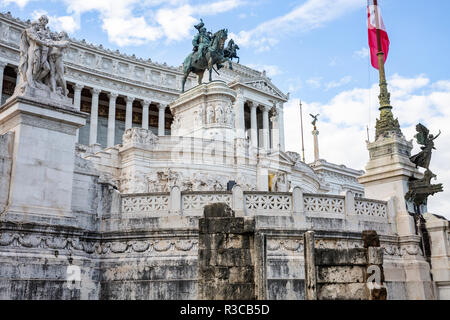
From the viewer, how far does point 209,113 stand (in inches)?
1500

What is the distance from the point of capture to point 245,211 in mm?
15086

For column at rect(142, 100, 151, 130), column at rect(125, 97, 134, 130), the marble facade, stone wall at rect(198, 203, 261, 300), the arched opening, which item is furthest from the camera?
the arched opening

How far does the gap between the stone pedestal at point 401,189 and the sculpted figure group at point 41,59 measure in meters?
11.8

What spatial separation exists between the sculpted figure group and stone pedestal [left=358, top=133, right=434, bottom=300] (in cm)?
1184

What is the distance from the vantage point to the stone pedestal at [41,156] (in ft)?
45.8

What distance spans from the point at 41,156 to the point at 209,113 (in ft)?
79.2

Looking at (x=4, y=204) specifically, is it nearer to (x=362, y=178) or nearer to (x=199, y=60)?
(x=362, y=178)

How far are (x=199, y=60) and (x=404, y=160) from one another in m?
26.0

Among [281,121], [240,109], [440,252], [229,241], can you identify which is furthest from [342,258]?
[281,121]

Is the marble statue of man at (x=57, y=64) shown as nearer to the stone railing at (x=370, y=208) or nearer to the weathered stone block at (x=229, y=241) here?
the weathered stone block at (x=229, y=241)

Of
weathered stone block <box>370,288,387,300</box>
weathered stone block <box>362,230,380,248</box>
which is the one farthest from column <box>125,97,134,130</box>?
weathered stone block <box>370,288,387,300</box>

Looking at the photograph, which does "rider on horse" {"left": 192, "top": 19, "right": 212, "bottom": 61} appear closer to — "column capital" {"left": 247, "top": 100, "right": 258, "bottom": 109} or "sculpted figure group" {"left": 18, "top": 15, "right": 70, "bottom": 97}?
"sculpted figure group" {"left": 18, "top": 15, "right": 70, "bottom": 97}

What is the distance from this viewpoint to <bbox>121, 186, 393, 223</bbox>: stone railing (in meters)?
15.1
